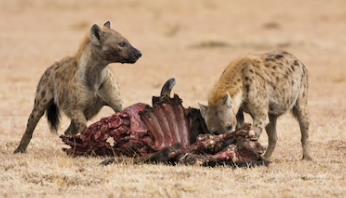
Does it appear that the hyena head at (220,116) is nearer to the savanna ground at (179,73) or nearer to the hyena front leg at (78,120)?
the savanna ground at (179,73)

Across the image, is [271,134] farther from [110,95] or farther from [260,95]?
[110,95]

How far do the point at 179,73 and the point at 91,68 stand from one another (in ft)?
30.3

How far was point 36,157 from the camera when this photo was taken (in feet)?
31.2

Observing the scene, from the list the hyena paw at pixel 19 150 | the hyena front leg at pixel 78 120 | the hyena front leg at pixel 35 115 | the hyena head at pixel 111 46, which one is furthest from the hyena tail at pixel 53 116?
the hyena head at pixel 111 46

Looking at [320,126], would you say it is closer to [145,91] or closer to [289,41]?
[145,91]

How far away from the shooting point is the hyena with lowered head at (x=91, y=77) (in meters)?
9.82

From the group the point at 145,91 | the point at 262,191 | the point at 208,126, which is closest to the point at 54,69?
the point at 208,126

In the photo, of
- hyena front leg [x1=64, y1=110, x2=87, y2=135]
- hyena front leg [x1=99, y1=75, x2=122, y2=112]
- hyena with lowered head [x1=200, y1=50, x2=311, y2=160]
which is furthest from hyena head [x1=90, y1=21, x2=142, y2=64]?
hyena with lowered head [x1=200, y1=50, x2=311, y2=160]

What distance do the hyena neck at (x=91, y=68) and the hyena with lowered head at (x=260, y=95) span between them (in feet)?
4.20

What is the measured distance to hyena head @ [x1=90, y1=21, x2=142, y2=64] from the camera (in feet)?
32.2

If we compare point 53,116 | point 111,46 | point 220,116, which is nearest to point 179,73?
point 53,116

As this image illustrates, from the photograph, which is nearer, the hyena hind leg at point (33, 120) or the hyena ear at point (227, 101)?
the hyena ear at point (227, 101)

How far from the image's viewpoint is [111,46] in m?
9.87

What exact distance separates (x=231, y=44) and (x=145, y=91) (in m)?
8.11
